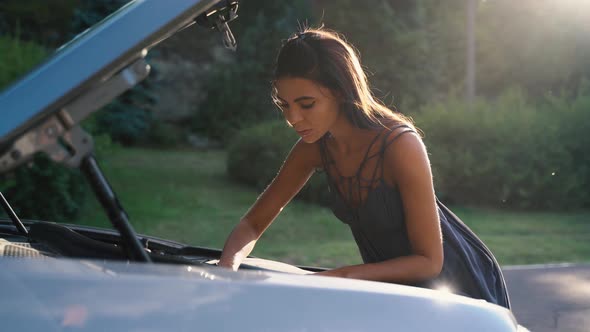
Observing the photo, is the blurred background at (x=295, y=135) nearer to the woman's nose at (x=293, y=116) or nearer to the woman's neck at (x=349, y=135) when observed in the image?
the woman's neck at (x=349, y=135)

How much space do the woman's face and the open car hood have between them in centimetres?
80

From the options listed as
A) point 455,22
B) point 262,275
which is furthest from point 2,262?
point 455,22

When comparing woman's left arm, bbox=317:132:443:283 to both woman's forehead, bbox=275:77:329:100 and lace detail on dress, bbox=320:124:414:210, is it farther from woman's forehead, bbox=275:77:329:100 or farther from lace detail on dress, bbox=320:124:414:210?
woman's forehead, bbox=275:77:329:100

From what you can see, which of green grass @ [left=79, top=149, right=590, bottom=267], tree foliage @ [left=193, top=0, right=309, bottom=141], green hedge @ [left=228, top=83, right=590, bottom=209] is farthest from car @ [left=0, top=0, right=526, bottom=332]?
tree foliage @ [left=193, top=0, right=309, bottom=141]

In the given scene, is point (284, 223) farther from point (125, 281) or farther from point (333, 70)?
point (125, 281)

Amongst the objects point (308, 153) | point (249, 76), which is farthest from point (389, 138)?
point (249, 76)

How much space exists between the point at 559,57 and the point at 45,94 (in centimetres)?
2122

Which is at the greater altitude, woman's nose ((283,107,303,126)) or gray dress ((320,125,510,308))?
woman's nose ((283,107,303,126))

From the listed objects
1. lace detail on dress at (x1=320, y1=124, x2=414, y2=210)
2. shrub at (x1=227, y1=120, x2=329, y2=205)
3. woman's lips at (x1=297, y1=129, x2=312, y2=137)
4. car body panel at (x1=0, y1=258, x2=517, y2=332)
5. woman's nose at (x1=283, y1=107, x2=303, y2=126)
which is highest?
shrub at (x1=227, y1=120, x2=329, y2=205)

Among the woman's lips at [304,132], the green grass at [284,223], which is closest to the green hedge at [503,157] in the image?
the green grass at [284,223]

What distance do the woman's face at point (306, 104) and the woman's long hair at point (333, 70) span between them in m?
0.02

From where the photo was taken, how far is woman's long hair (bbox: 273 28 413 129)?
2.31 meters

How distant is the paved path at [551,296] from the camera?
5254mm

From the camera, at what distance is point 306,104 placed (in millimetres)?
2311
